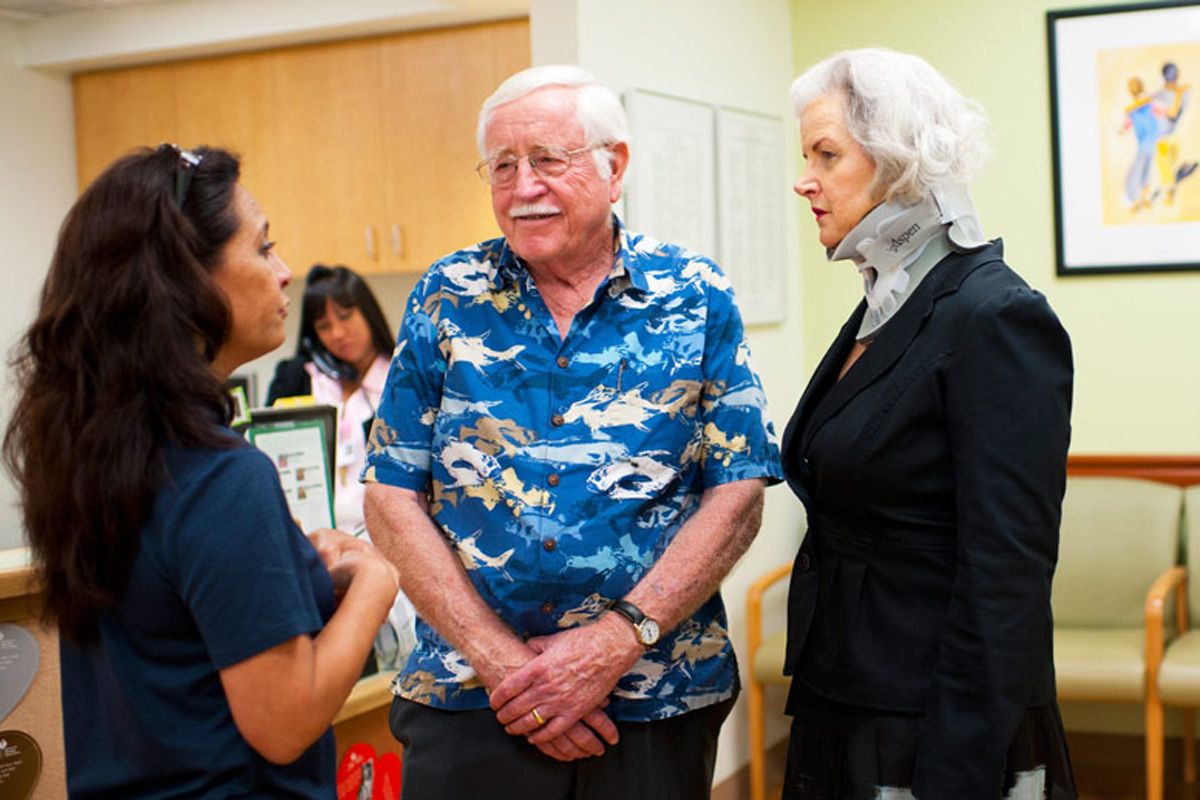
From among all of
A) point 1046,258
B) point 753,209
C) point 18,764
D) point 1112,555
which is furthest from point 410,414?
point 1046,258

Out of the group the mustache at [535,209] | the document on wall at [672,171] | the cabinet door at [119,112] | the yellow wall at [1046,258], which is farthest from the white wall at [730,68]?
Answer: the cabinet door at [119,112]

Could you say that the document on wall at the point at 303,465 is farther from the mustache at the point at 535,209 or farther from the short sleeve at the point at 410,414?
the mustache at the point at 535,209

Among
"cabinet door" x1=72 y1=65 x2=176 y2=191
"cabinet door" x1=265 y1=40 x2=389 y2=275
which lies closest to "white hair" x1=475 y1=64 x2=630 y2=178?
"cabinet door" x1=265 y1=40 x2=389 y2=275

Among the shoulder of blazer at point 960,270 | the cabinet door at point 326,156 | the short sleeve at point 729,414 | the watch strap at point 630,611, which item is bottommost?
the watch strap at point 630,611

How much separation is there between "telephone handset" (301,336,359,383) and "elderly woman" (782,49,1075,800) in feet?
8.66

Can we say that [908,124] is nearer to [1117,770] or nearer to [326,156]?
[1117,770]

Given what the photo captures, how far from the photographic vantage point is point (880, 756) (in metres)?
1.61

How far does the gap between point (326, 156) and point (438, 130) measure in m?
0.54

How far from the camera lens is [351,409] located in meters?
4.04

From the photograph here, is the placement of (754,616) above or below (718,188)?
below

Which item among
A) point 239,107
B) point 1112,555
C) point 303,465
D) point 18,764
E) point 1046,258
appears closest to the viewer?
point 18,764

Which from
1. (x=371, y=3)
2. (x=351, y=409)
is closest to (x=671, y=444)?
(x=351, y=409)

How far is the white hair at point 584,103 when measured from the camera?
73.6 inches

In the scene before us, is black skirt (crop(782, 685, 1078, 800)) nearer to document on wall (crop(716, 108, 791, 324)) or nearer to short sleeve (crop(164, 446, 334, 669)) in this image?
short sleeve (crop(164, 446, 334, 669))
